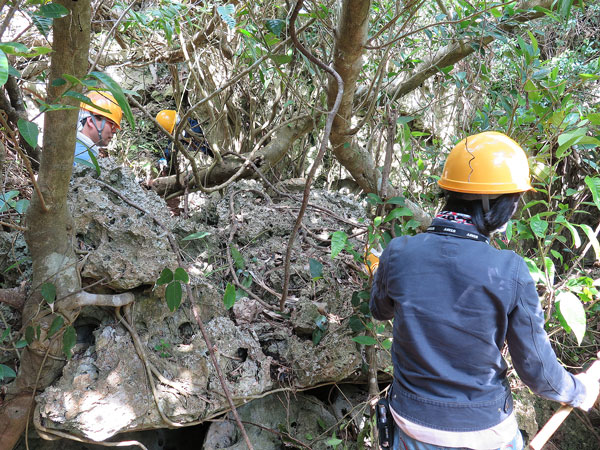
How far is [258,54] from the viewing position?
9.98 ft

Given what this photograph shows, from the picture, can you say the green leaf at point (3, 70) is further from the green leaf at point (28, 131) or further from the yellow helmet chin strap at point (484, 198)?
the yellow helmet chin strap at point (484, 198)

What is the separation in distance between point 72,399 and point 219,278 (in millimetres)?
1000

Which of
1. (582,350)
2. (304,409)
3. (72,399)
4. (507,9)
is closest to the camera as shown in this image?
(72,399)

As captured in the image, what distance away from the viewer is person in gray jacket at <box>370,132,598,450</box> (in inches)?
59.6

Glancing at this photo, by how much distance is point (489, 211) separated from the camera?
1.63m

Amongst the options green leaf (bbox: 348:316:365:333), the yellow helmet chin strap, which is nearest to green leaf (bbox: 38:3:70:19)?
the yellow helmet chin strap

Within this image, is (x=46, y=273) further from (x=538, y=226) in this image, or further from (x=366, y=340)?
(x=538, y=226)

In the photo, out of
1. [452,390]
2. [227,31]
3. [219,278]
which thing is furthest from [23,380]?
[227,31]

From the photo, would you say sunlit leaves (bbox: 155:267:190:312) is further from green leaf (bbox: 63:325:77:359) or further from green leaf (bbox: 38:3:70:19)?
green leaf (bbox: 38:3:70:19)

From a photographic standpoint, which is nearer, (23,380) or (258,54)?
(23,380)

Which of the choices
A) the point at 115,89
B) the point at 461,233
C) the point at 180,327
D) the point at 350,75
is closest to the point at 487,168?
the point at 461,233

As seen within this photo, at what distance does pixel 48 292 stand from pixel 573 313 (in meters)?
2.15

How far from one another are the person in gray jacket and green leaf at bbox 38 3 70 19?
4.47ft

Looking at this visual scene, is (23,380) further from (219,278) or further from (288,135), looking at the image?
(288,135)
